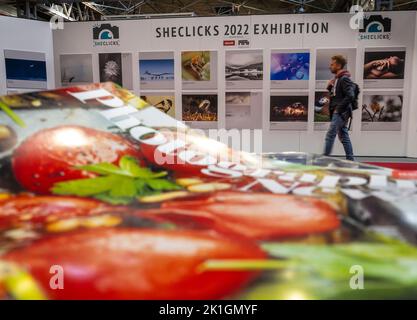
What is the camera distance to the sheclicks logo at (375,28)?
5465 millimetres

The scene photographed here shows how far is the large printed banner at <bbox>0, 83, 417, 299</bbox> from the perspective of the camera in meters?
0.60

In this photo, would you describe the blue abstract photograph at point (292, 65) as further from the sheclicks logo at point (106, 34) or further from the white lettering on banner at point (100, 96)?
the white lettering on banner at point (100, 96)

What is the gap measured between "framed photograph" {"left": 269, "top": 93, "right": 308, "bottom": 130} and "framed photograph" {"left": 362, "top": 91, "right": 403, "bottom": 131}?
0.97 metres

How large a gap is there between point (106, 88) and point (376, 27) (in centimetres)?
523

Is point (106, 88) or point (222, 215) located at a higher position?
point (106, 88)

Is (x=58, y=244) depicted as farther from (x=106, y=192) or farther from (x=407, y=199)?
(x=407, y=199)

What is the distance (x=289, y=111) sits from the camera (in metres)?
5.79

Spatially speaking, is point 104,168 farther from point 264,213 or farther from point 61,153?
point 264,213

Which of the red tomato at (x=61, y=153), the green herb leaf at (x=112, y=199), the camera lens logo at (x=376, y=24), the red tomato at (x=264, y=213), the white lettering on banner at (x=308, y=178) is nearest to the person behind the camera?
the red tomato at (x=264, y=213)

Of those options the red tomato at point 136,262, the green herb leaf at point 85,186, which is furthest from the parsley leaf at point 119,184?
the red tomato at point 136,262

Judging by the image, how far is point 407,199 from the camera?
3.24 feet

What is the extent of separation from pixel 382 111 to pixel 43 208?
5.87 metres

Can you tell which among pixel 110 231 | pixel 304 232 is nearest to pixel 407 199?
pixel 304 232
